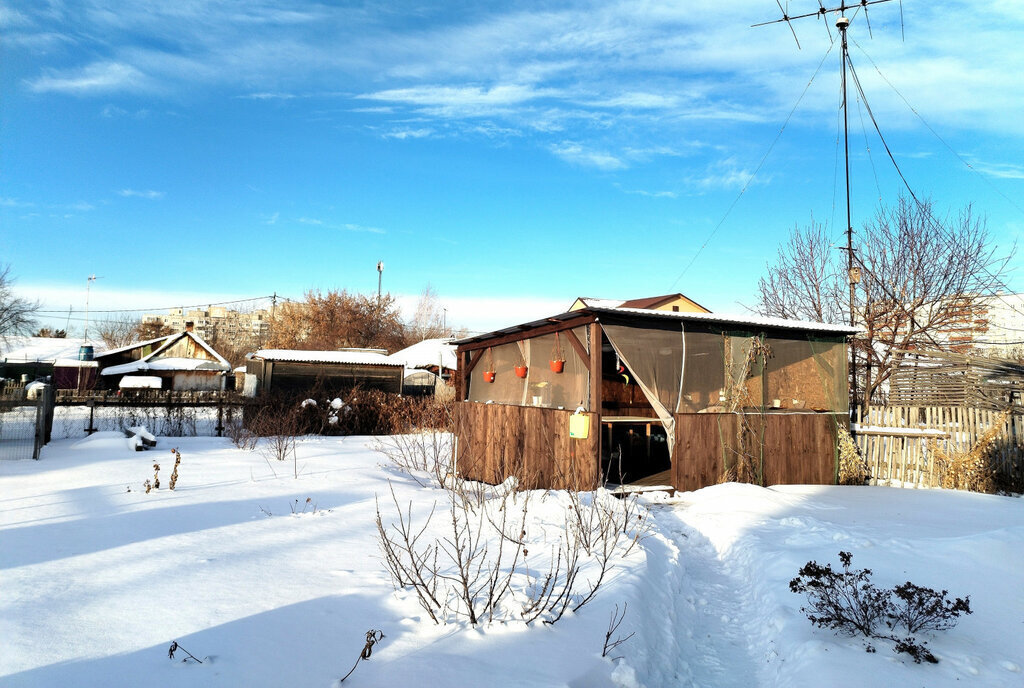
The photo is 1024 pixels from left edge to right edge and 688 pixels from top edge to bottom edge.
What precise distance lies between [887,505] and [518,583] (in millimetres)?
6270

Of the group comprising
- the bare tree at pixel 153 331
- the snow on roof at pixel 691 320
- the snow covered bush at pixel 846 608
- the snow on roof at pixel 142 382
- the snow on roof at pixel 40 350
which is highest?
the bare tree at pixel 153 331

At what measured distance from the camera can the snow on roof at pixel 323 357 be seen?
771 inches

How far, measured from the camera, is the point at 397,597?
411 centimetres

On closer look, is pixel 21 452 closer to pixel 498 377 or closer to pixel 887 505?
pixel 498 377

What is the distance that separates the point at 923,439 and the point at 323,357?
17.0 meters

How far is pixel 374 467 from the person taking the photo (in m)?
10.5

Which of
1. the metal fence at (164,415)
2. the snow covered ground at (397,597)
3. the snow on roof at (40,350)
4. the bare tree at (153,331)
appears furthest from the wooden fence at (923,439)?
the bare tree at (153,331)

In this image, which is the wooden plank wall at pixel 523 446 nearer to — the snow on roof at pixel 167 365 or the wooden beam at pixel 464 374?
the wooden beam at pixel 464 374

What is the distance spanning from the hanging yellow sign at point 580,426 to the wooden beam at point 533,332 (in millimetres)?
1472

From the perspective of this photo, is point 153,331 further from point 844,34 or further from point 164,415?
point 844,34

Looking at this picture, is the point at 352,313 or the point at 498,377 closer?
the point at 498,377

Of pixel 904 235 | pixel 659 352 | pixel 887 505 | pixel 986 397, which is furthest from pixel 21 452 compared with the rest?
pixel 904 235

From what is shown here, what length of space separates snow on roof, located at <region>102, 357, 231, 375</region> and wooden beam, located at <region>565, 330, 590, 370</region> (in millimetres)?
26484

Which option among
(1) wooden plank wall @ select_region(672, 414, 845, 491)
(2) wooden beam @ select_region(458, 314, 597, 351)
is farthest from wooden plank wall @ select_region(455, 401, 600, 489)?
(1) wooden plank wall @ select_region(672, 414, 845, 491)
